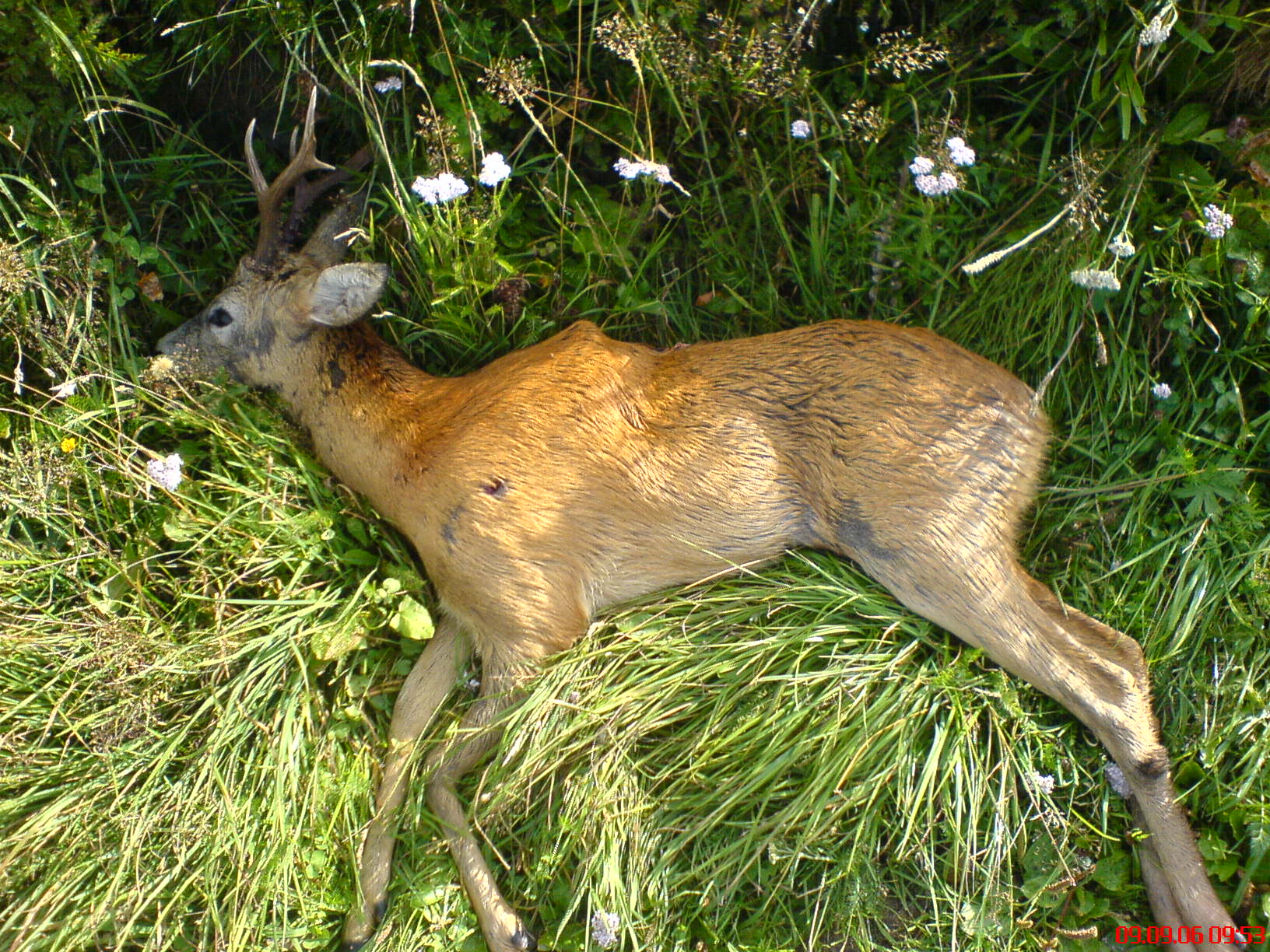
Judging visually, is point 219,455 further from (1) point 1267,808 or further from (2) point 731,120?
(1) point 1267,808

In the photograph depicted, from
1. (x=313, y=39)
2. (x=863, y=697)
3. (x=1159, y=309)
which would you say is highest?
(x=313, y=39)

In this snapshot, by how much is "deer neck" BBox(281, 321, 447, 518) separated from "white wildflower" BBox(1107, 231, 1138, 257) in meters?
2.48

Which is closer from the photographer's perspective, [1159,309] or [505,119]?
[1159,309]

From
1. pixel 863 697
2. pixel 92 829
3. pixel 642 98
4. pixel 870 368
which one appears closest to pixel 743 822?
pixel 863 697

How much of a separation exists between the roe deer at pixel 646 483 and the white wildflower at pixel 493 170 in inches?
20.6

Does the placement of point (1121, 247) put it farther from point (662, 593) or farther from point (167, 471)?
point (167, 471)

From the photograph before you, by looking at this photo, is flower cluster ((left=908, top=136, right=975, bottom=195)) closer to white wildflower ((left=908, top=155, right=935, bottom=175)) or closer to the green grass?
white wildflower ((left=908, top=155, right=935, bottom=175))

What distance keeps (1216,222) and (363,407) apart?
3110mm

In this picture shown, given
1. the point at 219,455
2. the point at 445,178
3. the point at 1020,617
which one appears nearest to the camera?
Result: the point at 1020,617

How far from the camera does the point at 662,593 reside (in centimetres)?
363

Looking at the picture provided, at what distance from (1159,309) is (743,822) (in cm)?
245

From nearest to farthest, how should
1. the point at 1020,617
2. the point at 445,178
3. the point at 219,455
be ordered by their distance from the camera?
1. the point at 1020,617
2. the point at 445,178
3. the point at 219,455

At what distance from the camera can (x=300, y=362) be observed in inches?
143
